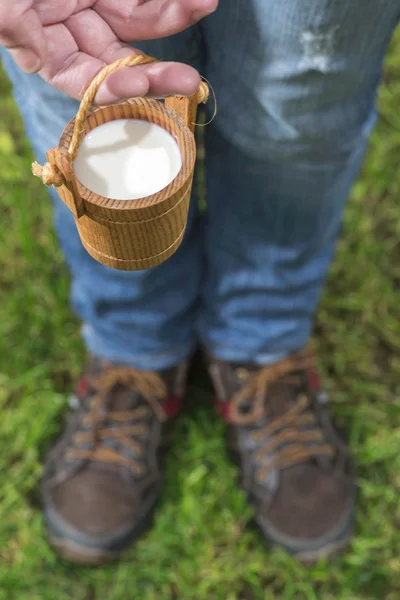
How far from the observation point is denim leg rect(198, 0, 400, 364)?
77 cm

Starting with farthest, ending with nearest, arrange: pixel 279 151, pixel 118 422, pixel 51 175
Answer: pixel 118 422
pixel 279 151
pixel 51 175

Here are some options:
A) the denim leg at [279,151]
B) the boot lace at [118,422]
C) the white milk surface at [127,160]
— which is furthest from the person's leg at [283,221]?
the white milk surface at [127,160]

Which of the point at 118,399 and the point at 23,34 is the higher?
the point at 23,34

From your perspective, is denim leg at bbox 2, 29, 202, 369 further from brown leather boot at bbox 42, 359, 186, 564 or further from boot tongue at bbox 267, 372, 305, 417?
boot tongue at bbox 267, 372, 305, 417

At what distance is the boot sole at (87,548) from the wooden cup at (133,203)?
81 centimetres

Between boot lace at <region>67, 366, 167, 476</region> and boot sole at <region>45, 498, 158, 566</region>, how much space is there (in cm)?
12

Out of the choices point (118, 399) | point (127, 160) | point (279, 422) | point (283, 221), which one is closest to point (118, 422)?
point (118, 399)

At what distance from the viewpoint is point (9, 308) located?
1.59 m

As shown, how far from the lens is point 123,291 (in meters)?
1.17

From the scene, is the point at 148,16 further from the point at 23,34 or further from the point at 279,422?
the point at 279,422

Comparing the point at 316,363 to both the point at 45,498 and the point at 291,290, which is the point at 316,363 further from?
Answer: the point at 45,498

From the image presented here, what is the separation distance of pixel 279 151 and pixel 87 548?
2.72ft

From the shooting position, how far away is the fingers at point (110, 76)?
22.3 inches

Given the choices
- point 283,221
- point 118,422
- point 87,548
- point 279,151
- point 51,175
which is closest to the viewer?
point 51,175
